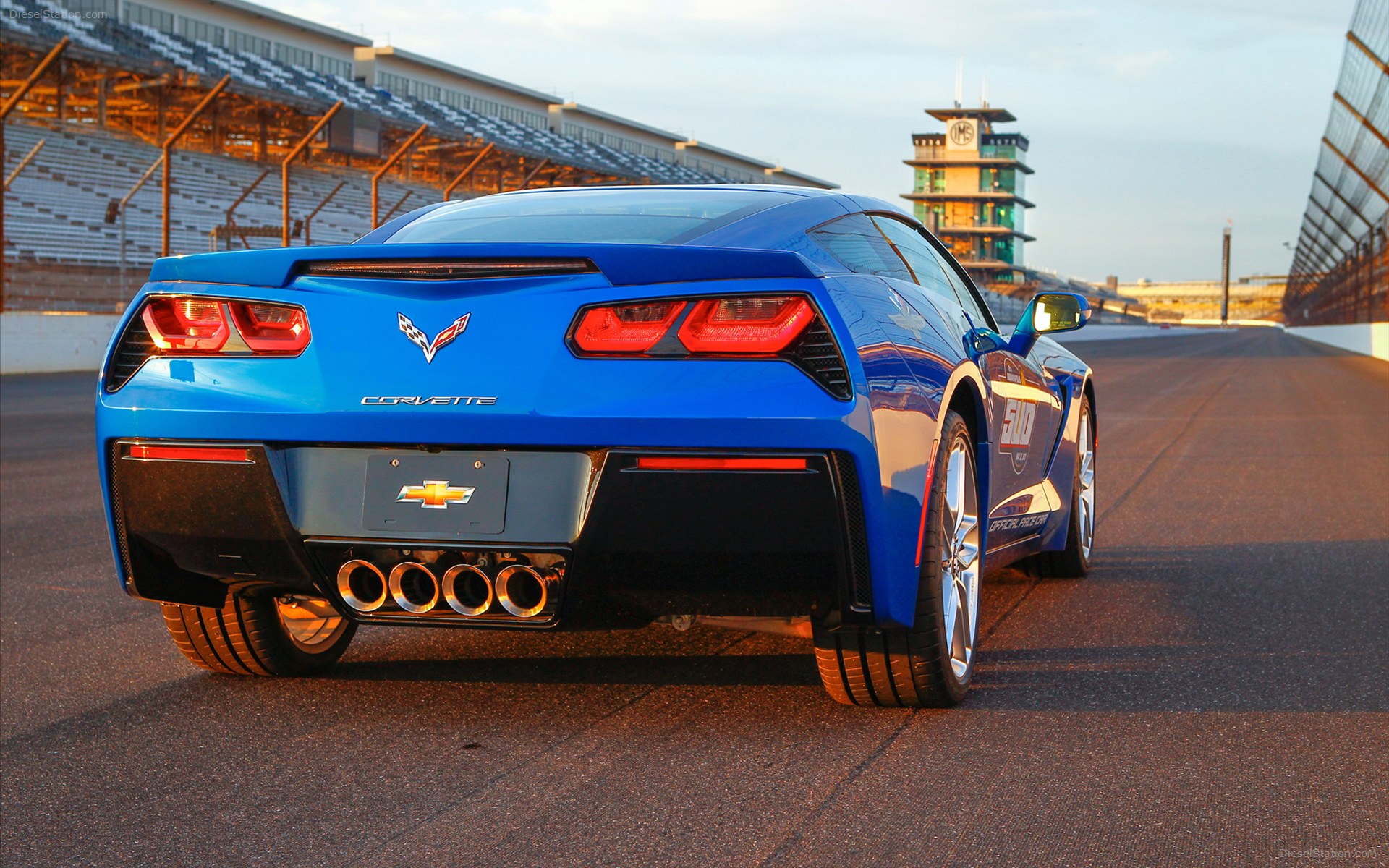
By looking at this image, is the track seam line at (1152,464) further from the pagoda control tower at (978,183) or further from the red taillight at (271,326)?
the pagoda control tower at (978,183)

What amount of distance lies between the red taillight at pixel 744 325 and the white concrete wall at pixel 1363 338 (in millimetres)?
39154

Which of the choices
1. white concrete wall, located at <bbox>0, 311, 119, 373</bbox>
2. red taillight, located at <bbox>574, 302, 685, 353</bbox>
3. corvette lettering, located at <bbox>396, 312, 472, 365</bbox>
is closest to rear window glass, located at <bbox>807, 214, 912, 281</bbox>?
red taillight, located at <bbox>574, 302, 685, 353</bbox>

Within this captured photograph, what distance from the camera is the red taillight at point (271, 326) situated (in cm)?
316

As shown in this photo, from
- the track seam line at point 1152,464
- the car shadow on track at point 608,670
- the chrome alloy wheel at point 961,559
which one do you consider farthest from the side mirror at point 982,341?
the track seam line at point 1152,464

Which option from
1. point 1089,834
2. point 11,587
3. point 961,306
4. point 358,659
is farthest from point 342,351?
point 11,587

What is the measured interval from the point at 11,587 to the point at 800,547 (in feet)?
11.8

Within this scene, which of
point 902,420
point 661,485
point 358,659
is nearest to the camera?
point 661,485

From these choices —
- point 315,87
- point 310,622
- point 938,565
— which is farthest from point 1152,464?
point 315,87

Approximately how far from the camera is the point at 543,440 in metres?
2.97

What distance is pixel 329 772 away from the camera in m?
3.10

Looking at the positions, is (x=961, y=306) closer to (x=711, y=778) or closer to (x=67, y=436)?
(x=711, y=778)

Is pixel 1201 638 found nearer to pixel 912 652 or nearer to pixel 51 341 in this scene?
pixel 912 652

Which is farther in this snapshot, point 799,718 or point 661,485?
point 799,718

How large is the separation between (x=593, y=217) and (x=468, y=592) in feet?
3.66
